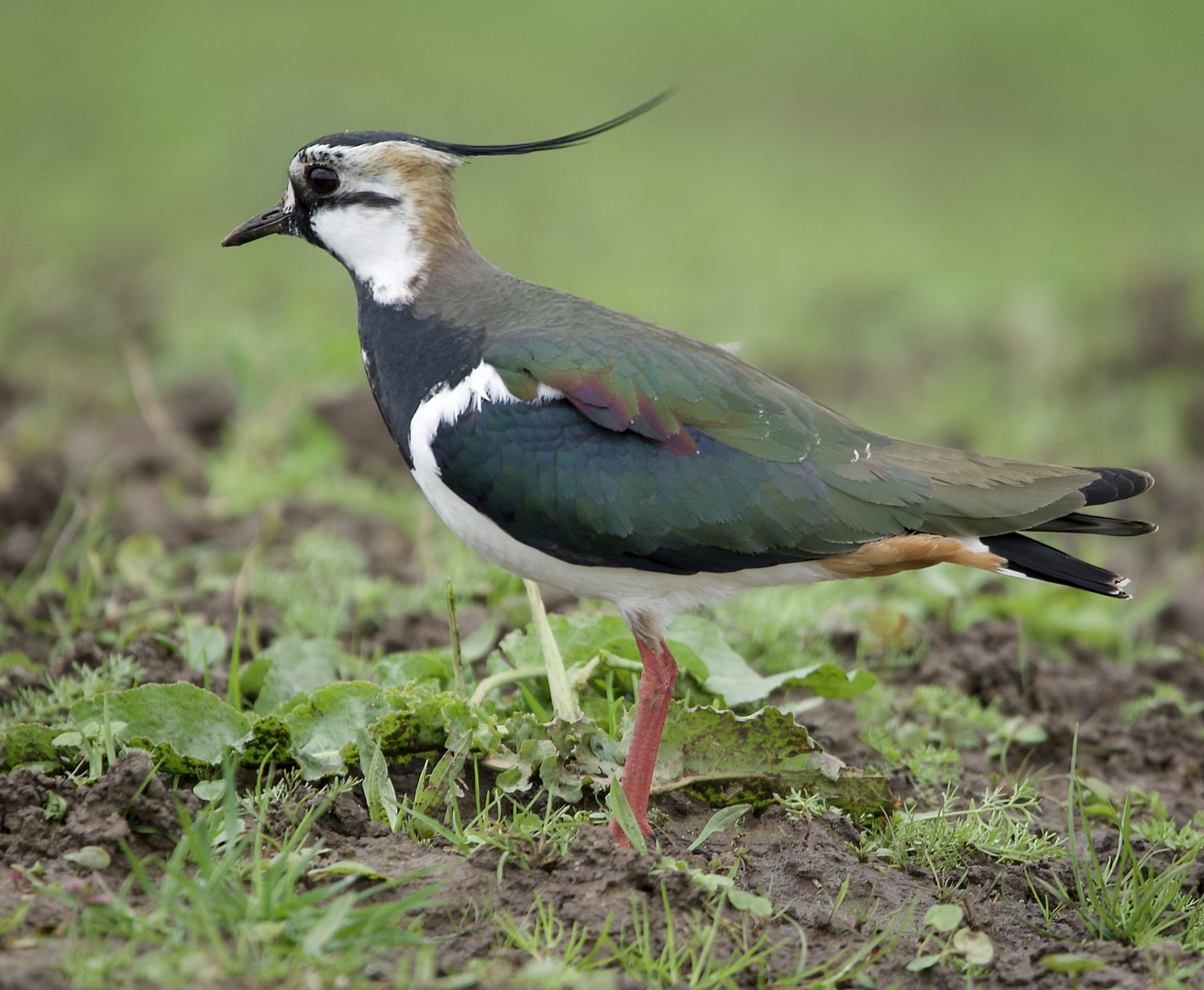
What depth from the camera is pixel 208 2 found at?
582 inches

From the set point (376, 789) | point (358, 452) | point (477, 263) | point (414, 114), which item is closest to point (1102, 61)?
point (414, 114)

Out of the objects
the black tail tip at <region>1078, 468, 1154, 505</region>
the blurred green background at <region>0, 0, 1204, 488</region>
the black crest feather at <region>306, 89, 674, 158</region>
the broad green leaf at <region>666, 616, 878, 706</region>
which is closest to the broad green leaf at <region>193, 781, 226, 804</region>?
the broad green leaf at <region>666, 616, 878, 706</region>

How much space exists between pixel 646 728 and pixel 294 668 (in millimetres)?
1286

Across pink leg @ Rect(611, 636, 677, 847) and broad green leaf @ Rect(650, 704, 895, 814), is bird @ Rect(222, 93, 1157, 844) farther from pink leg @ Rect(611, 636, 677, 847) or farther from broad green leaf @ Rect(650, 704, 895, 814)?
broad green leaf @ Rect(650, 704, 895, 814)

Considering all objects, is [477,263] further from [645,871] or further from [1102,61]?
[1102,61]

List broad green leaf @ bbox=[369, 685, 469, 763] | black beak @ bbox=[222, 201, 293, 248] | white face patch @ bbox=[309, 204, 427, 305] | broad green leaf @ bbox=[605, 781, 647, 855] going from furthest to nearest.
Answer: black beak @ bbox=[222, 201, 293, 248]
white face patch @ bbox=[309, 204, 427, 305]
broad green leaf @ bbox=[369, 685, 469, 763]
broad green leaf @ bbox=[605, 781, 647, 855]

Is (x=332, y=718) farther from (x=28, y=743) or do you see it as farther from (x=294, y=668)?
(x=28, y=743)

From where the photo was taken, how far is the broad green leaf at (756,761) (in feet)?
12.0

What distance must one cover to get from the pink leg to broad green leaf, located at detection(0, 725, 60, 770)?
1.50m

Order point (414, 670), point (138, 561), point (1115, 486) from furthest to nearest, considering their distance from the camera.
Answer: point (138, 561), point (414, 670), point (1115, 486)

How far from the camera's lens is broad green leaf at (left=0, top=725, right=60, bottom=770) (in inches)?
138

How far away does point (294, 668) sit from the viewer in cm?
427

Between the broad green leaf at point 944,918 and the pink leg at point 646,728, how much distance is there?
2.43ft

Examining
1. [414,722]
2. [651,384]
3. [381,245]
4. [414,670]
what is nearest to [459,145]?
[381,245]
